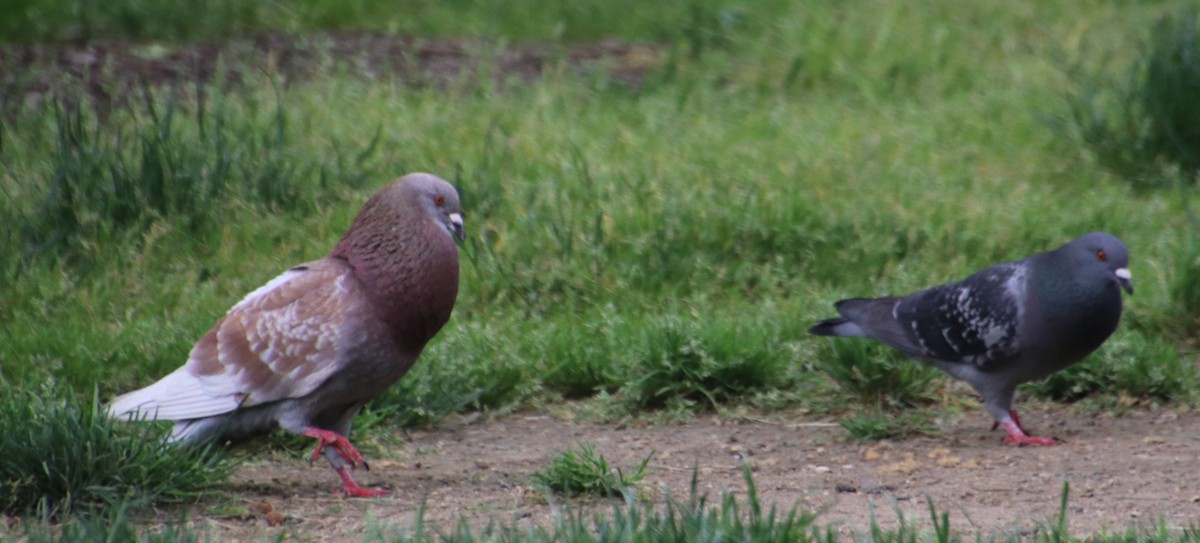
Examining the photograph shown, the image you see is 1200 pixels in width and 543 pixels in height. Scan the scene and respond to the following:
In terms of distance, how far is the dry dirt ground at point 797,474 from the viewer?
360 cm

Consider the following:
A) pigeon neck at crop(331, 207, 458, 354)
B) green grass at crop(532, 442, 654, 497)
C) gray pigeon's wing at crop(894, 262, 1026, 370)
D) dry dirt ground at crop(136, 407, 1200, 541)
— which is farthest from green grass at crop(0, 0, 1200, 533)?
green grass at crop(532, 442, 654, 497)

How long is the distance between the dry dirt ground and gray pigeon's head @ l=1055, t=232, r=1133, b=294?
0.50m

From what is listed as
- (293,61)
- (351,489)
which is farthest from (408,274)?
(293,61)

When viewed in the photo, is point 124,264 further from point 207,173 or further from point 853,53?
point 853,53

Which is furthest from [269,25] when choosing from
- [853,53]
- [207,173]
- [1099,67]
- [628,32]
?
[1099,67]

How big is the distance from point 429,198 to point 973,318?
173 cm

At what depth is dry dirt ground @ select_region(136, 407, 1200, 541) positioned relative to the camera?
360 cm

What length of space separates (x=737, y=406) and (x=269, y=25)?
4.59 metres

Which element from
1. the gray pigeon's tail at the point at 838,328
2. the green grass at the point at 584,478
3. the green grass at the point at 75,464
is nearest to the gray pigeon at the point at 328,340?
the green grass at the point at 75,464

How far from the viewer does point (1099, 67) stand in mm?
7562

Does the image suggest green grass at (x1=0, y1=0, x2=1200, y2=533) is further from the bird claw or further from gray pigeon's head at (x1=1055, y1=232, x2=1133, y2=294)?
gray pigeon's head at (x1=1055, y1=232, x2=1133, y2=294)

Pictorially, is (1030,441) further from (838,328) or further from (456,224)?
(456,224)

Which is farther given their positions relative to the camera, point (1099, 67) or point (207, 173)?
point (1099, 67)

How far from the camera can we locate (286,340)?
3.79 metres
